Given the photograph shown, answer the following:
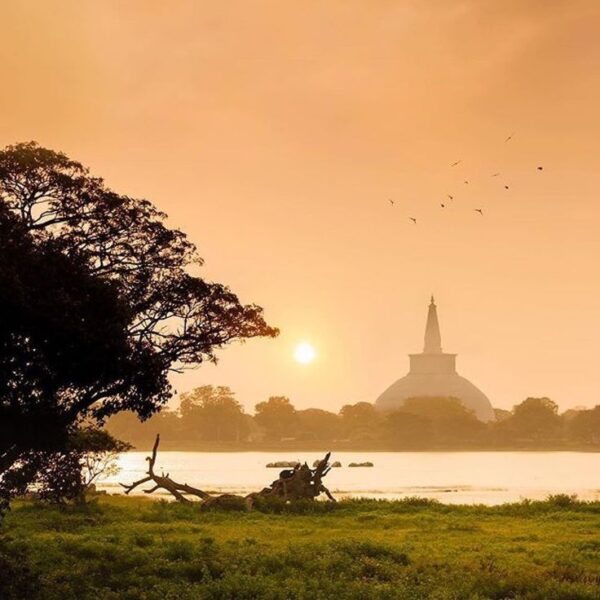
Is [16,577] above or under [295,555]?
under

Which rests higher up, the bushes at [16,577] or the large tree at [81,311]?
the large tree at [81,311]

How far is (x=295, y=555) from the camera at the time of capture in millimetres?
25422

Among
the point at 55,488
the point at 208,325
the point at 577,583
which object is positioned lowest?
the point at 577,583

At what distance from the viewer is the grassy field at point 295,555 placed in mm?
22172

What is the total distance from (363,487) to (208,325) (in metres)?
53.0

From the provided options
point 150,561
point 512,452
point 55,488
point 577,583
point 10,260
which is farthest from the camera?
point 512,452

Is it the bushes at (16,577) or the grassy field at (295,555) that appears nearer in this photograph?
the bushes at (16,577)

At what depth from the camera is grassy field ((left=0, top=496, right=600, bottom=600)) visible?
22.2 metres

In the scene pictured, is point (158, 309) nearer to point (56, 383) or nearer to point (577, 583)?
point (56, 383)

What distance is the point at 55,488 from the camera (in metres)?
28.0

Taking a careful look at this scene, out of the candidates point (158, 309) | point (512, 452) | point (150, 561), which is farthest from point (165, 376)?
point (512, 452)

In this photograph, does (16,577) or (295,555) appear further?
(295,555)

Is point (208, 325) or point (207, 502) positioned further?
point (207, 502)

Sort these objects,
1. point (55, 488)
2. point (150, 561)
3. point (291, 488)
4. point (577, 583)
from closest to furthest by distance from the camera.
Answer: point (577, 583)
point (150, 561)
point (55, 488)
point (291, 488)
